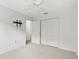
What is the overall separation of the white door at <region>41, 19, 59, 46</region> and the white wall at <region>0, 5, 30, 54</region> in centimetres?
162

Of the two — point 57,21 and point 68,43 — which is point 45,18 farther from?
point 68,43

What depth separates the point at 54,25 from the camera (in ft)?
13.7

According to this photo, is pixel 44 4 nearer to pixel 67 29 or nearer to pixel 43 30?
pixel 67 29

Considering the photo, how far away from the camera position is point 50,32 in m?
4.39

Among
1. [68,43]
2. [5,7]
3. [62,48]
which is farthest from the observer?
[62,48]

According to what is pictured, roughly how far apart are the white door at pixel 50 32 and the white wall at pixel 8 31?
162cm

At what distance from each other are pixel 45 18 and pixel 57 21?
0.95 m

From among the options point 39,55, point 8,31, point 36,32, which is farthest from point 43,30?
point 8,31

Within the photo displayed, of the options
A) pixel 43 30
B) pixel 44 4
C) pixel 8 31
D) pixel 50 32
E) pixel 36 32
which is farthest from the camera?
pixel 36 32

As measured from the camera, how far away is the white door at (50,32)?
13.4 feet

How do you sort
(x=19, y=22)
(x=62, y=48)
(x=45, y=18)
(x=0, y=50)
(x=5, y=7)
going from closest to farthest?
(x=0, y=50) < (x=5, y=7) < (x=62, y=48) < (x=19, y=22) < (x=45, y=18)

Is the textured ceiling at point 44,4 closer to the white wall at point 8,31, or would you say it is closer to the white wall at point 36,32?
the white wall at point 8,31

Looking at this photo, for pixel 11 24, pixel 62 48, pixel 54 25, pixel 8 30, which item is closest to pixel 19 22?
pixel 11 24

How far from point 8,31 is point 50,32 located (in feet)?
8.40
